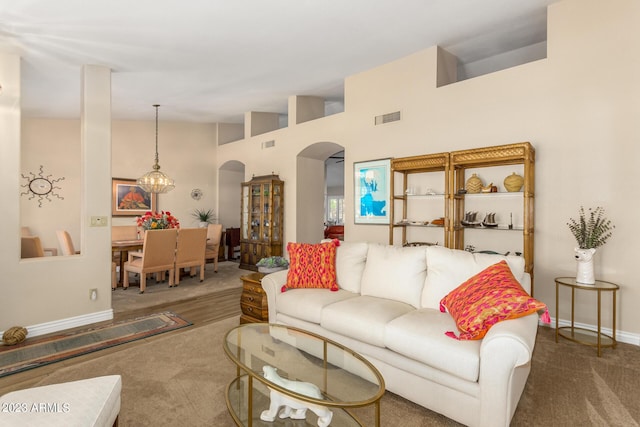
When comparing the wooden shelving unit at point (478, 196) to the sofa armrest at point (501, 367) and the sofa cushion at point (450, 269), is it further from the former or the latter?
the sofa armrest at point (501, 367)

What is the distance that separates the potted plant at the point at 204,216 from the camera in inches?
305

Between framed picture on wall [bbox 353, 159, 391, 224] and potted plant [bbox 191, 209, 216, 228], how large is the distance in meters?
4.10

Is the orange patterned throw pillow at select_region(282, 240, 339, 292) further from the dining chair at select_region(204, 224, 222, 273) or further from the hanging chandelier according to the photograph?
the hanging chandelier

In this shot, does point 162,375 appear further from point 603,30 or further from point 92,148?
point 603,30

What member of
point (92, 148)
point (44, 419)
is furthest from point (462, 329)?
point (92, 148)

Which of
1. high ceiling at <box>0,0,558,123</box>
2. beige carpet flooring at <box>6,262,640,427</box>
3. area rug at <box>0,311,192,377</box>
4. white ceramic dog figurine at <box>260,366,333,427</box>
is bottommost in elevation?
area rug at <box>0,311,192,377</box>

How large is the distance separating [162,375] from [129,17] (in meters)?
3.21

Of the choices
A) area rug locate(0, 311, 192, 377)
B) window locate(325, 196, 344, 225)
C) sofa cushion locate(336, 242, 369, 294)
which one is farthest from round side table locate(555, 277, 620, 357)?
window locate(325, 196, 344, 225)

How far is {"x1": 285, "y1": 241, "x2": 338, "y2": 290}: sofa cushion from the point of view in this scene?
10.3 feet

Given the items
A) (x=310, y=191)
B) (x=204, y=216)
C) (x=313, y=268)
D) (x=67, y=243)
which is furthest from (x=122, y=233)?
(x=313, y=268)

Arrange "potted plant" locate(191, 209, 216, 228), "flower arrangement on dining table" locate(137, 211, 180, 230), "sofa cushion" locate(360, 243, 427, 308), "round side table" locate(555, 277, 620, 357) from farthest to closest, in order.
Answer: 1. "potted plant" locate(191, 209, 216, 228)
2. "flower arrangement on dining table" locate(137, 211, 180, 230)
3. "round side table" locate(555, 277, 620, 357)
4. "sofa cushion" locate(360, 243, 427, 308)

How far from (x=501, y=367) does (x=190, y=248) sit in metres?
4.82

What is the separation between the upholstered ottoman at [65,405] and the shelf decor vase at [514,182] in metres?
3.81

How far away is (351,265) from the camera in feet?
10.4
